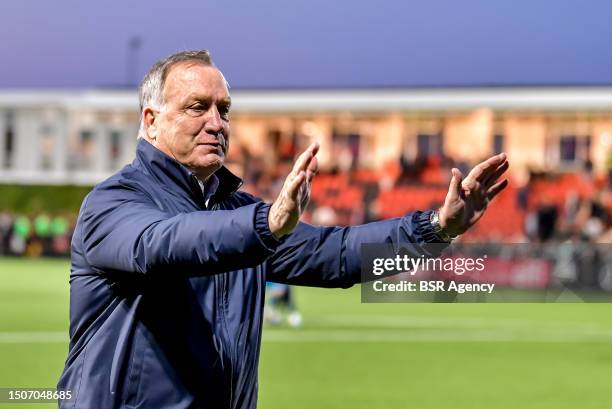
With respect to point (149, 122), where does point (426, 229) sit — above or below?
below

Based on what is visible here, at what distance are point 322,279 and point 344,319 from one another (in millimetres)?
16841

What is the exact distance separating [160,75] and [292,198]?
2.94ft

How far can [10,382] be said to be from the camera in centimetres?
1230

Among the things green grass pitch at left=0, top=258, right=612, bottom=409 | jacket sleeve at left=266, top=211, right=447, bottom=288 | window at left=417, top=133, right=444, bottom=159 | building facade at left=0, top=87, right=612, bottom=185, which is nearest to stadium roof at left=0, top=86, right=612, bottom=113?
building facade at left=0, top=87, right=612, bottom=185

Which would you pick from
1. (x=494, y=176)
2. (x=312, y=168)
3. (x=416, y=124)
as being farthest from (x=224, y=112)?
(x=416, y=124)

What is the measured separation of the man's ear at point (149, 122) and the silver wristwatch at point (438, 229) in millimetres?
1091

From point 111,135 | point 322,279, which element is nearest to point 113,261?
point 322,279

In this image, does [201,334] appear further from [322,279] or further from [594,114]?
[594,114]

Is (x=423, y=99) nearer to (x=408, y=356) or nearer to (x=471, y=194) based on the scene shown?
(x=408, y=356)

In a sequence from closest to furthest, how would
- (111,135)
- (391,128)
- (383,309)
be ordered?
(383,309) < (391,128) < (111,135)

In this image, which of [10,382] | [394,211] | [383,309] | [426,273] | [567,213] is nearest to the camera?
[426,273]

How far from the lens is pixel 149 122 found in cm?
447

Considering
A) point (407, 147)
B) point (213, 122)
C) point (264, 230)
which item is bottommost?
point (264, 230)

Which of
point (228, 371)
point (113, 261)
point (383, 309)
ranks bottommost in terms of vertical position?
point (383, 309)
